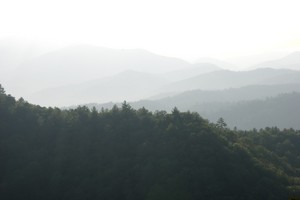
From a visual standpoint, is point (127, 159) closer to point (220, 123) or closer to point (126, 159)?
point (126, 159)

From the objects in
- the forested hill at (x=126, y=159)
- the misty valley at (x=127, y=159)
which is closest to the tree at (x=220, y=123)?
the misty valley at (x=127, y=159)

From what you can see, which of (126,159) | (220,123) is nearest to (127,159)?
(126,159)

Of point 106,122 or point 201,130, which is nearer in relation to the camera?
point 201,130

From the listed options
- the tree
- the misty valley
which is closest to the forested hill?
the misty valley

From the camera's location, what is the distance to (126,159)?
73562 mm

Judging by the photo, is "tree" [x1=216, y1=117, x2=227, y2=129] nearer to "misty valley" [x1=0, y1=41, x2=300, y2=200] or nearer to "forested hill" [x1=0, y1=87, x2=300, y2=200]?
"misty valley" [x1=0, y1=41, x2=300, y2=200]

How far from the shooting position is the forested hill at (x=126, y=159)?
2633 inches

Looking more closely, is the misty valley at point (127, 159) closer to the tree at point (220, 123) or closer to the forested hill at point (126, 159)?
the forested hill at point (126, 159)

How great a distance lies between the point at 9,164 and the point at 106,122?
855 inches

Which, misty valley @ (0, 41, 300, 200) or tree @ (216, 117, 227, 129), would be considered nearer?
misty valley @ (0, 41, 300, 200)

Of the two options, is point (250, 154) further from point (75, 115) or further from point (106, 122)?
point (75, 115)

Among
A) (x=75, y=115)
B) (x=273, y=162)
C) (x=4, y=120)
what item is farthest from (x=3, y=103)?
(x=273, y=162)

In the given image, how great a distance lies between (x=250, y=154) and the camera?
74688 mm

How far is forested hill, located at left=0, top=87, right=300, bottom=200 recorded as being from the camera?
6688 cm
